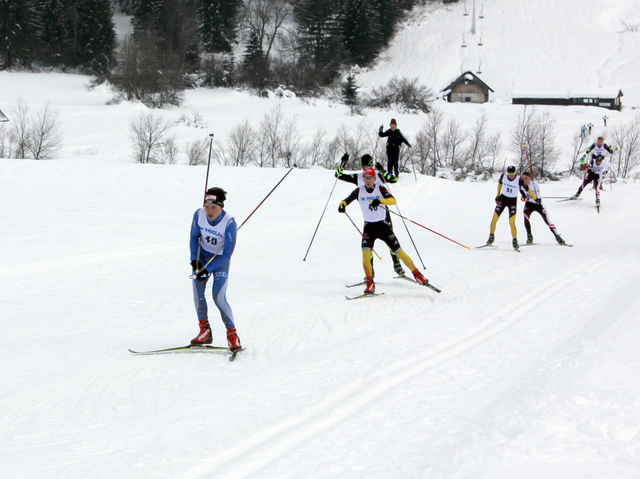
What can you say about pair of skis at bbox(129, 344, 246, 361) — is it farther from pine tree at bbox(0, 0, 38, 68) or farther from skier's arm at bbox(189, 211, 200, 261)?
pine tree at bbox(0, 0, 38, 68)

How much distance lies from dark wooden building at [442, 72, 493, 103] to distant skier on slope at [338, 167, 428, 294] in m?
48.2

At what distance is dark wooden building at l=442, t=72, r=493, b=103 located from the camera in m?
53.7

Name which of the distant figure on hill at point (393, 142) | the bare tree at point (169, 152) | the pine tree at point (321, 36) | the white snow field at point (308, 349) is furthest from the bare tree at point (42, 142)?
the pine tree at point (321, 36)

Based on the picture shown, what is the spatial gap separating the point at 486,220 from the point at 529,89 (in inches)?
1685

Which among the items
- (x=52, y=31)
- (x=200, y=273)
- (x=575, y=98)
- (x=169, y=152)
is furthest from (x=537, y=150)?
(x=52, y=31)

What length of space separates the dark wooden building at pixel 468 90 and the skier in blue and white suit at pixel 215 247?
168ft

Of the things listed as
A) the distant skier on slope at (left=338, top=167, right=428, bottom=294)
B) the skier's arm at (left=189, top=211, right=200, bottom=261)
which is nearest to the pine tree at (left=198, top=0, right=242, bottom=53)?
the distant skier on slope at (left=338, top=167, right=428, bottom=294)

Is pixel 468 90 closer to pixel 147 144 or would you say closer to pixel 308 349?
pixel 147 144

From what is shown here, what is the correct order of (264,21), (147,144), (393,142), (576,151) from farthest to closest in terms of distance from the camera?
(264,21), (576,151), (147,144), (393,142)

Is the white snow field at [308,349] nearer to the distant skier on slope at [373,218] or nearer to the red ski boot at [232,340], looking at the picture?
the red ski boot at [232,340]

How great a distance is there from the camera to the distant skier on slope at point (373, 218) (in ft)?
27.8

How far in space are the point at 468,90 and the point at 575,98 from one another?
1012 cm

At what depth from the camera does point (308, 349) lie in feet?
21.1

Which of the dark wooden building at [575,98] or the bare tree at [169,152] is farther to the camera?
the dark wooden building at [575,98]
